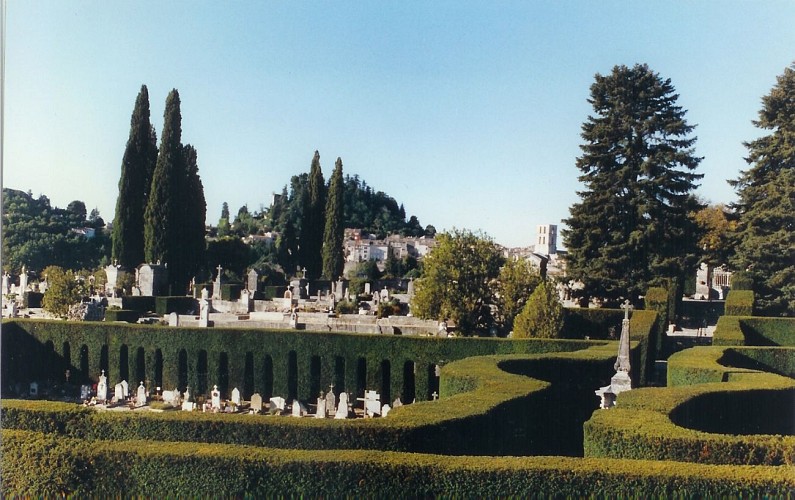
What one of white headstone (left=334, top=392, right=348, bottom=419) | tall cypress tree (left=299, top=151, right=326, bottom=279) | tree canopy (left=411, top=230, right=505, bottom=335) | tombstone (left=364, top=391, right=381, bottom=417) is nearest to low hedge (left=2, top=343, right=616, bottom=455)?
white headstone (left=334, top=392, right=348, bottom=419)

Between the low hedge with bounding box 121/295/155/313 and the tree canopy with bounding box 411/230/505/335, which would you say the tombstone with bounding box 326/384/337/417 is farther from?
the low hedge with bounding box 121/295/155/313

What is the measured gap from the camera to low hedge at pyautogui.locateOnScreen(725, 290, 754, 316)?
94.3ft

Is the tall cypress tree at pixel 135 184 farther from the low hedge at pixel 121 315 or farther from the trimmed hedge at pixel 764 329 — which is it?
the trimmed hedge at pixel 764 329

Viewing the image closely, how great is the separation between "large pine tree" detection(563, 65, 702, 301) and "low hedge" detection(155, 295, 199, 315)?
1927 centimetres

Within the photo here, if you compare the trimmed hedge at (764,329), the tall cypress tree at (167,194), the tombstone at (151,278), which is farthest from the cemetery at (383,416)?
the tombstone at (151,278)

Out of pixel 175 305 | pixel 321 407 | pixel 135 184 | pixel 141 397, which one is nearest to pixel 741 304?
pixel 321 407

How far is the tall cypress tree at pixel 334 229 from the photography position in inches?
2073

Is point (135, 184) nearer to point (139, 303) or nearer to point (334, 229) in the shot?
point (139, 303)

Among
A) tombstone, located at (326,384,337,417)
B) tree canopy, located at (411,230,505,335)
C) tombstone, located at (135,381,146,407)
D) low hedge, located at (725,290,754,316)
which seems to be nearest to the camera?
tombstone, located at (326,384,337,417)

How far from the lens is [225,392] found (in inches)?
904

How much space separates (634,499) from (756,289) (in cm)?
2841

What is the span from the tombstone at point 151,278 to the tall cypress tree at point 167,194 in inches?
21.8

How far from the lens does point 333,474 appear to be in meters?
8.48

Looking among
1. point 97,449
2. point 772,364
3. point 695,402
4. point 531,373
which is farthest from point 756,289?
point 97,449
